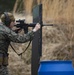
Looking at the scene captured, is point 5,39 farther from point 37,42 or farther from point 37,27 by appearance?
point 37,42

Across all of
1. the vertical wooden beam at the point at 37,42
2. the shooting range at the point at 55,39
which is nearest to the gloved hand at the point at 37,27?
the vertical wooden beam at the point at 37,42

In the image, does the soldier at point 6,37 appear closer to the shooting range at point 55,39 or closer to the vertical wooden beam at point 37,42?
the vertical wooden beam at point 37,42

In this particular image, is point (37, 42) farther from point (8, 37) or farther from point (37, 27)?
point (8, 37)

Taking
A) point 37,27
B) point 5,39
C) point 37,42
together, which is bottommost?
point 37,42

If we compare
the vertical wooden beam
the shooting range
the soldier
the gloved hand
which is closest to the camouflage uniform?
the soldier

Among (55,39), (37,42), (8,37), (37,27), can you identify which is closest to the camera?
(8,37)

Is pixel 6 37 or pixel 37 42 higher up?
pixel 6 37

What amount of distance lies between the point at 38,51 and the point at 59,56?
6.46 ft

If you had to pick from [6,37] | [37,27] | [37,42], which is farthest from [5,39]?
[37,42]

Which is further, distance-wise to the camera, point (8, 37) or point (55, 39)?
point (55, 39)

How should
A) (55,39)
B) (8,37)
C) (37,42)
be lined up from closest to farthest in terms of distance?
(8,37), (37,42), (55,39)

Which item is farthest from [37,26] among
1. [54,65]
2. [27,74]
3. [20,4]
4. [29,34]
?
[20,4]

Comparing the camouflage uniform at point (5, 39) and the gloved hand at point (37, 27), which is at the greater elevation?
the gloved hand at point (37, 27)

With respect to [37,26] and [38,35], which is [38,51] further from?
[37,26]
